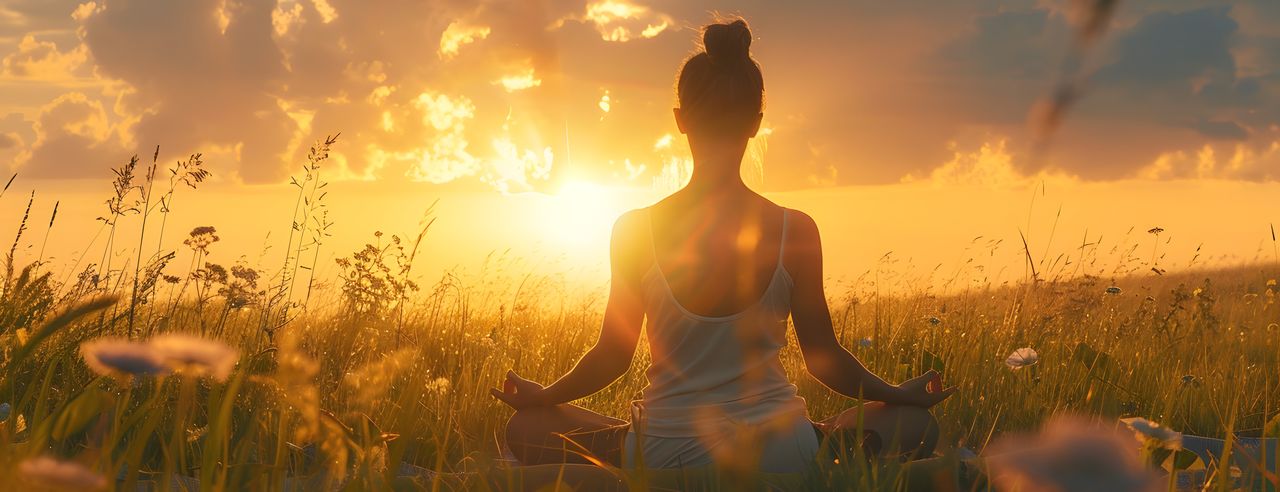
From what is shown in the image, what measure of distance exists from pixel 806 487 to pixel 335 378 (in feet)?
11.1

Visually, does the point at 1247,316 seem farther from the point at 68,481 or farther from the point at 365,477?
the point at 68,481

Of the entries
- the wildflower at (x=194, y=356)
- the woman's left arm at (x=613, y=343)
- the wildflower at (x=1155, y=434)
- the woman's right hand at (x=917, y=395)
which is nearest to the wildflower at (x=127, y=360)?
the wildflower at (x=194, y=356)

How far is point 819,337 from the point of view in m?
3.05

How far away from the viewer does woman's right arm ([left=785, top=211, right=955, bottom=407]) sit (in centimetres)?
298

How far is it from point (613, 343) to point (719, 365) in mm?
420

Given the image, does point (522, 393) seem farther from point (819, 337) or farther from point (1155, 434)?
point (1155, 434)

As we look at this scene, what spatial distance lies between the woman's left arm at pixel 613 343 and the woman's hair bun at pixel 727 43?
0.56 metres

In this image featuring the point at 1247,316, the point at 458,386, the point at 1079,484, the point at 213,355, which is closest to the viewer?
the point at 1079,484

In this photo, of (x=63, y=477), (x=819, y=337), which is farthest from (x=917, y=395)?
(x=63, y=477)

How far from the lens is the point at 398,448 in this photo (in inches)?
61.4

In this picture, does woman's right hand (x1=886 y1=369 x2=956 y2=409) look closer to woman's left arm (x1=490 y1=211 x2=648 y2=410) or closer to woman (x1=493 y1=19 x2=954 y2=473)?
woman (x1=493 y1=19 x2=954 y2=473)

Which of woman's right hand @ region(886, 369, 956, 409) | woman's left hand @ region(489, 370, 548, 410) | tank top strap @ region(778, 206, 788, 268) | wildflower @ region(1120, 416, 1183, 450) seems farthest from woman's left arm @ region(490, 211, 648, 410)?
wildflower @ region(1120, 416, 1183, 450)

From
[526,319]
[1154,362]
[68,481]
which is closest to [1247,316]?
[1154,362]

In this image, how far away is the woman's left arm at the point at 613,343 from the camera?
310 centimetres
